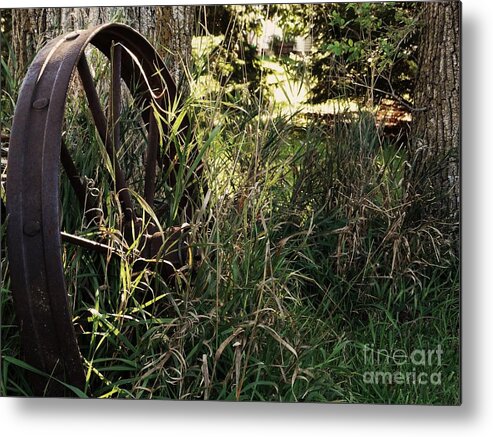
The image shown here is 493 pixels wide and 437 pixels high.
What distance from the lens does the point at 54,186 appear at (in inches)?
98.6

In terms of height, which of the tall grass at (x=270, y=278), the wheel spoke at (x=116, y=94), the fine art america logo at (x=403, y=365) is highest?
the wheel spoke at (x=116, y=94)

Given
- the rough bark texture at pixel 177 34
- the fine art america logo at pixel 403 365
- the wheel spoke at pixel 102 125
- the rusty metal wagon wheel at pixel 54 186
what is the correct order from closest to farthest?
the rusty metal wagon wheel at pixel 54 186, the wheel spoke at pixel 102 125, the fine art america logo at pixel 403 365, the rough bark texture at pixel 177 34

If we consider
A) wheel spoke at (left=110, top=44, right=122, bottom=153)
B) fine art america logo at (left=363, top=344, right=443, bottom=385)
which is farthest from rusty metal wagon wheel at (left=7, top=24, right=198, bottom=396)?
fine art america logo at (left=363, top=344, right=443, bottom=385)

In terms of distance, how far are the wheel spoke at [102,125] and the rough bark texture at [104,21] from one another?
0.94 feet

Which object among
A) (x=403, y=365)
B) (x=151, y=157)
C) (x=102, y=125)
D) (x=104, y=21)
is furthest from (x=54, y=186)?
(x=403, y=365)

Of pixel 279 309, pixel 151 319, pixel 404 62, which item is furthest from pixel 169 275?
pixel 404 62

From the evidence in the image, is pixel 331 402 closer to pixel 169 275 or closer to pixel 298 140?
pixel 169 275

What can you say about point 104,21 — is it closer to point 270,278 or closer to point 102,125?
point 102,125

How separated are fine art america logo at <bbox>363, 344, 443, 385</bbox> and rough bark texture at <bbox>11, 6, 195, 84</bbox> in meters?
1.12

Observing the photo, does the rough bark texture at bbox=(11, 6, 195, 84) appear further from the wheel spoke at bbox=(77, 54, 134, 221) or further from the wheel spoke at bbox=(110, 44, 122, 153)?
the wheel spoke at bbox=(77, 54, 134, 221)

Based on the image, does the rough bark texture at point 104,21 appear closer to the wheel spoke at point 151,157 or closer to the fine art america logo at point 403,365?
the wheel spoke at point 151,157

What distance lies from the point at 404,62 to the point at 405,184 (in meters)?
0.39

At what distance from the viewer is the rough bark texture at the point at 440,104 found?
2.87m

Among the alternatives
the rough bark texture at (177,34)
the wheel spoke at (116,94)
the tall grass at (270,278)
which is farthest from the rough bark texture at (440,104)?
the wheel spoke at (116,94)
